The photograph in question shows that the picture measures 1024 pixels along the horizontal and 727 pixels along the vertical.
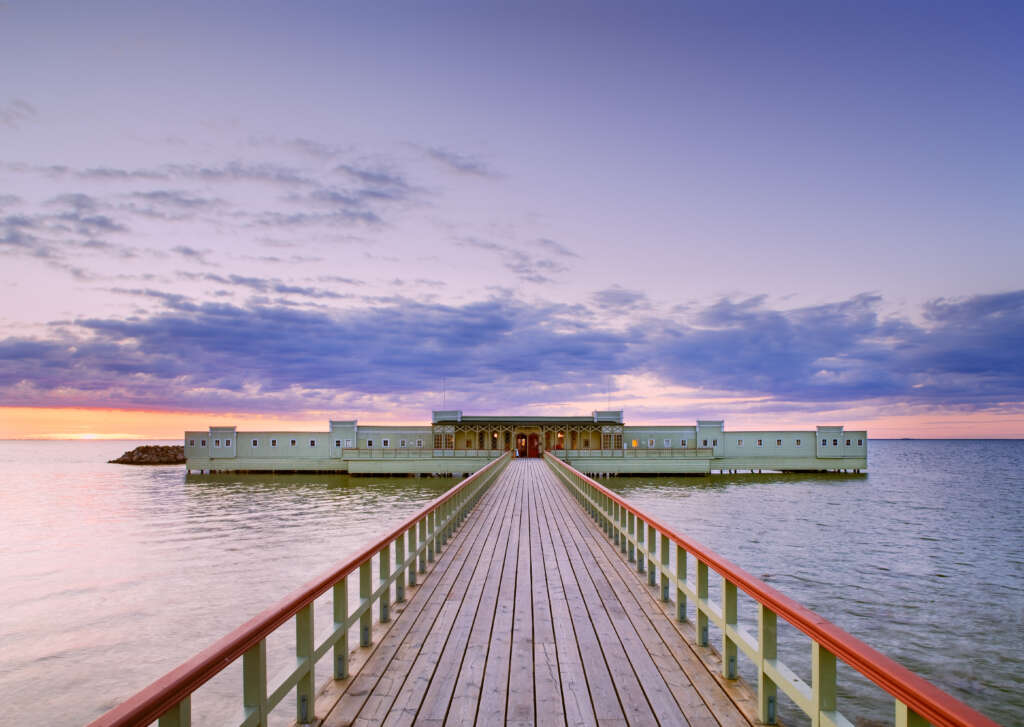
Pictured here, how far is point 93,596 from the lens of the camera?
15.7m

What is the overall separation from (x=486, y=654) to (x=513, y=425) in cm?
5153

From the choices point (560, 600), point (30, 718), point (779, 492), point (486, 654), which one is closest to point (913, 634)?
point (560, 600)

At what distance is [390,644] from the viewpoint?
19.4ft

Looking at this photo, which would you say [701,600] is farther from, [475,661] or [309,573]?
[309,573]

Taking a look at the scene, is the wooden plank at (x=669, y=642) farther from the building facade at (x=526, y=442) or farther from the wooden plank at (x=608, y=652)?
the building facade at (x=526, y=442)

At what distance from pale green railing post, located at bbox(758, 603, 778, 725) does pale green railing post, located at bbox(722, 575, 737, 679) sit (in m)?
0.63

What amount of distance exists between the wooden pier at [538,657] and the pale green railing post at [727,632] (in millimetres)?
15

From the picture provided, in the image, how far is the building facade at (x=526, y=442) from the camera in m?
57.0

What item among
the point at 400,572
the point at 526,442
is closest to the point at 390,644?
the point at 400,572

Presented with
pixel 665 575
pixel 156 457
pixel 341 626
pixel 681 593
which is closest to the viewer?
pixel 341 626

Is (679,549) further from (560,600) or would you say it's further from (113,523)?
(113,523)

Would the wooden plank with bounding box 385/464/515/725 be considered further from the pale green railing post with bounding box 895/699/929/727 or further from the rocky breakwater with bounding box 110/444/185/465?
the rocky breakwater with bounding box 110/444/185/465

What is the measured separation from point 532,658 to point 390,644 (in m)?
1.47

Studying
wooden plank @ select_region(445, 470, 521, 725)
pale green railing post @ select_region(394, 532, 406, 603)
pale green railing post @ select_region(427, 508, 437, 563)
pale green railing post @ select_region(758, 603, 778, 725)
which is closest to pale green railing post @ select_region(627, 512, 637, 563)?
wooden plank @ select_region(445, 470, 521, 725)
